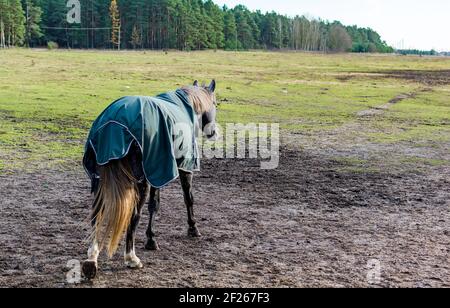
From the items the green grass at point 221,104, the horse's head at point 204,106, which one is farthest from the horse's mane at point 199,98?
the green grass at point 221,104

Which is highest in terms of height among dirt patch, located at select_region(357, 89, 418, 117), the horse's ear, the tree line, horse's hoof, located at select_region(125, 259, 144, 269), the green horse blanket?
the tree line

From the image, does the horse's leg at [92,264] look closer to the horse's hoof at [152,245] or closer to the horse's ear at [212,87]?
the horse's hoof at [152,245]

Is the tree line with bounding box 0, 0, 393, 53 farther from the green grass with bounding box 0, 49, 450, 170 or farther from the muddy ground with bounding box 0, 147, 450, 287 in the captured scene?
the muddy ground with bounding box 0, 147, 450, 287

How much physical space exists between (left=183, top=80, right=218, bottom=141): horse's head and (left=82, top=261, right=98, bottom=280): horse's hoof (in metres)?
2.46

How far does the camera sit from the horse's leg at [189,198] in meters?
6.02

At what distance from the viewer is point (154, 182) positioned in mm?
5051

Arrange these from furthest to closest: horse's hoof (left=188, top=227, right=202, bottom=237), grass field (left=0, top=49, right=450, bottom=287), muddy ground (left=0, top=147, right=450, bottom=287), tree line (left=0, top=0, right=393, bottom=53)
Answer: tree line (left=0, top=0, right=393, bottom=53)
horse's hoof (left=188, top=227, right=202, bottom=237)
grass field (left=0, top=49, right=450, bottom=287)
muddy ground (left=0, top=147, right=450, bottom=287)

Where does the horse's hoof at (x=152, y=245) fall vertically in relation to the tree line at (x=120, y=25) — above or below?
below

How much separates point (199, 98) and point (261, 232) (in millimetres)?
1902

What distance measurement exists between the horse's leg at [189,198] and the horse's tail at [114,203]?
1.08 metres

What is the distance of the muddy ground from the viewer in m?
5.03

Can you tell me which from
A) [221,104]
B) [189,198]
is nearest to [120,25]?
[221,104]

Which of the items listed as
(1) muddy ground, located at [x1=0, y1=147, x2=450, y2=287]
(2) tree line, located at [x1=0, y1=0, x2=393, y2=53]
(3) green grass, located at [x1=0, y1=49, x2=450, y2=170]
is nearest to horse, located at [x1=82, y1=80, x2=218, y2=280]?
(1) muddy ground, located at [x1=0, y1=147, x2=450, y2=287]

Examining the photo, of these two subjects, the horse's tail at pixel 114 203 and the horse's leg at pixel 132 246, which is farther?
the horse's leg at pixel 132 246
